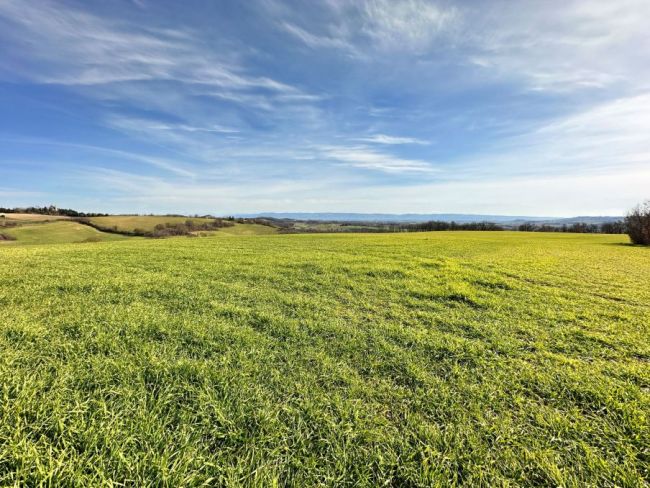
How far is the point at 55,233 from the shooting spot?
68.4 meters

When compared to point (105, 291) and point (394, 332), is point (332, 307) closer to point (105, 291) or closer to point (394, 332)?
point (394, 332)

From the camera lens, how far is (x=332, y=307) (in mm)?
7293

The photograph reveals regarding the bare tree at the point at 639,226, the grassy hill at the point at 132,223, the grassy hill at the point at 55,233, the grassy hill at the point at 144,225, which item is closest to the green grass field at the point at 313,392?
the bare tree at the point at 639,226

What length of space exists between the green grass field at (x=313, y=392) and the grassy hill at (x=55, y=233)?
232 ft

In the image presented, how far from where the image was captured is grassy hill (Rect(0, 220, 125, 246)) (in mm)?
62297

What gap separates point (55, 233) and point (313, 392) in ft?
298

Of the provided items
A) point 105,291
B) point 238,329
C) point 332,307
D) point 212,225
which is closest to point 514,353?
point 332,307

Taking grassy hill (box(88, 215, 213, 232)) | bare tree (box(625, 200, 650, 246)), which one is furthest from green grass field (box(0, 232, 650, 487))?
grassy hill (box(88, 215, 213, 232))

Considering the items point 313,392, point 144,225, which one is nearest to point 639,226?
point 313,392

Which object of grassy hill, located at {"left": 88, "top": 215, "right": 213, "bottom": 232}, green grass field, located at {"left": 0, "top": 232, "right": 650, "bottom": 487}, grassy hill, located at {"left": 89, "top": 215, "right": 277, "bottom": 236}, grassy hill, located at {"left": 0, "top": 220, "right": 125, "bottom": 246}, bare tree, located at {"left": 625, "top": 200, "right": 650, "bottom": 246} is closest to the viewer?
green grass field, located at {"left": 0, "top": 232, "right": 650, "bottom": 487}

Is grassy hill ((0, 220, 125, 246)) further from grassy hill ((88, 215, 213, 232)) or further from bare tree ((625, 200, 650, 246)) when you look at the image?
bare tree ((625, 200, 650, 246))

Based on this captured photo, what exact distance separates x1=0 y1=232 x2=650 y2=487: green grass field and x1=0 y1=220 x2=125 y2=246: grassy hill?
70.6 m

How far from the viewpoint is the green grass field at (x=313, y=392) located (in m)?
2.52

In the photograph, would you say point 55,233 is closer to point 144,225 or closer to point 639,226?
point 144,225
